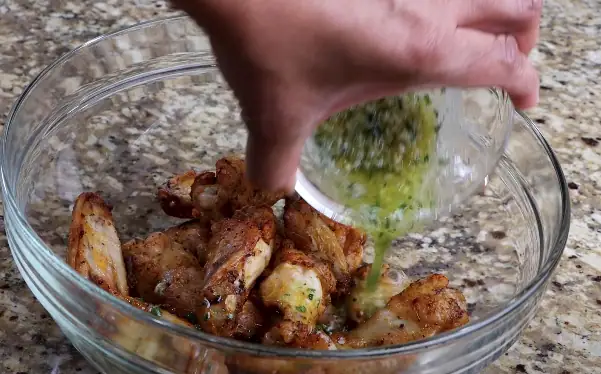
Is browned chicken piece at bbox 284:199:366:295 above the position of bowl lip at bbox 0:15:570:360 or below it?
below

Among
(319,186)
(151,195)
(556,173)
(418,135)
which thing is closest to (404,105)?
(418,135)

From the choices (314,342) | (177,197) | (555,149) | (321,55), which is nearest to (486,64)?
(321,55)

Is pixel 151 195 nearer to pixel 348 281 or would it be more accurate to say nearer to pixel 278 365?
pixel 348 281

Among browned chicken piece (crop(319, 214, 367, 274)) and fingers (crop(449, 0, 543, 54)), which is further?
browned chicken piece (crop(319, 214, 367, 274))

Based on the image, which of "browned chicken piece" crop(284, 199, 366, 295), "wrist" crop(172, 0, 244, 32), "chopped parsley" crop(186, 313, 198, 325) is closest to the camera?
"wrist" crop(172, 0, 244, 32)

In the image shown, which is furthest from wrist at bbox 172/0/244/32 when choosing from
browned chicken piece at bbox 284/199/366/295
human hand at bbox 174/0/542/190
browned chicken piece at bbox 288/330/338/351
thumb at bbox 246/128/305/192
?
browned chicken piece at bbox 284/199/366/295

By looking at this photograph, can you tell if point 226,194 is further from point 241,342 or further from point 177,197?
point 241,342

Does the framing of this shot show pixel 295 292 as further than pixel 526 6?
Yes

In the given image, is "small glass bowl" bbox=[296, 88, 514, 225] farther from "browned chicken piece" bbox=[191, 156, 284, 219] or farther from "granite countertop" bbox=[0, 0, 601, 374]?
"granite countertop" bbox=[0, 0, 601, 374]
